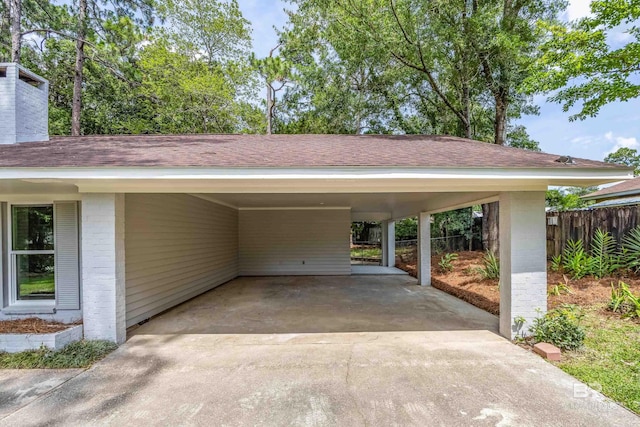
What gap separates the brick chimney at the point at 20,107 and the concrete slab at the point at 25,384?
3.93 m

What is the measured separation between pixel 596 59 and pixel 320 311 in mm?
8654

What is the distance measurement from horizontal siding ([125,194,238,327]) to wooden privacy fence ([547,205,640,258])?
8.86 m

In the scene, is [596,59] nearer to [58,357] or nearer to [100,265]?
[100,265]

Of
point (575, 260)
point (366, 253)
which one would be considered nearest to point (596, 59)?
point (575, 260)

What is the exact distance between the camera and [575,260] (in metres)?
6.64

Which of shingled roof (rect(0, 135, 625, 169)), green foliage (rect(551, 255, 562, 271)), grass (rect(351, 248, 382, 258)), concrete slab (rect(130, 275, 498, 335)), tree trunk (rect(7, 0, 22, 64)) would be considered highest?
tree trunk (rect(7, 0, 22, 64))

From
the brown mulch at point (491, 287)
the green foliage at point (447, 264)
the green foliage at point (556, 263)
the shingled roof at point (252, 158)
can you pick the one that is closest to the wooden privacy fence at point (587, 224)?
the green foliage at point (556, 263)

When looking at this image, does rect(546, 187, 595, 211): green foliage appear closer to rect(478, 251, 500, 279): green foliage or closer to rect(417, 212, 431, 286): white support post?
rect(478, 251, 500, 279): green foliage

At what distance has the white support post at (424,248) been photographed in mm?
8789

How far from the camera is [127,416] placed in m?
2.64

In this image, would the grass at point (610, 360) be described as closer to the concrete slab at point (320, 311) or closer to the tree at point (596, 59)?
the concrete slab at point (320, 311)

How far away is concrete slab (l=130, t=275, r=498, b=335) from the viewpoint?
504cm

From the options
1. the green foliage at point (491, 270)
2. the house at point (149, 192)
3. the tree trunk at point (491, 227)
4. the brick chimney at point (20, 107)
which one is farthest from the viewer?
the tree trunk at point (491, 227)

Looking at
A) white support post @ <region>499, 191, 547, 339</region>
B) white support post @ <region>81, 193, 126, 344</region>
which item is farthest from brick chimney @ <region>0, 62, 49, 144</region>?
white support post @ <region>499, 191, 547, 339</region>
